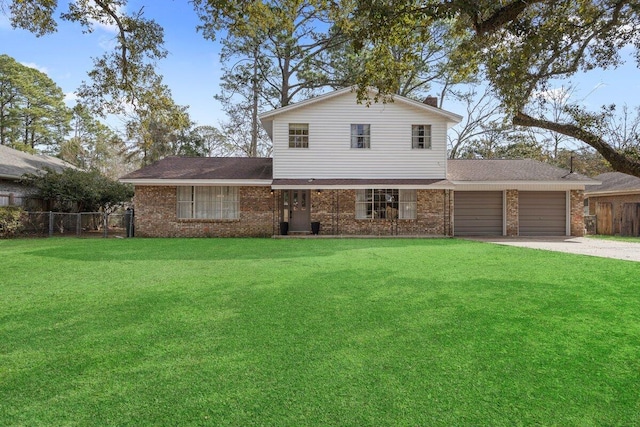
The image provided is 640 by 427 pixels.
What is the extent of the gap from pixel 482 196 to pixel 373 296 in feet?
45.3

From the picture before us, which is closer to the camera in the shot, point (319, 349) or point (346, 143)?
point (319, 349)

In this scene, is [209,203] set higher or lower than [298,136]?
lower

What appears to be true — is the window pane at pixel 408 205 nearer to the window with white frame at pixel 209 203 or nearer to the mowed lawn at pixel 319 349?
the window with white frame at pixel 209 203

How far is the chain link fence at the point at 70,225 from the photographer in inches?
644

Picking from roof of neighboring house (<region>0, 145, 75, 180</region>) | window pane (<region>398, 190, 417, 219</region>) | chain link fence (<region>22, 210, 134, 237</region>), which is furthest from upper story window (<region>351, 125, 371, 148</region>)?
roof of neighboring house (<region>0, 145, 75, 180</region>)

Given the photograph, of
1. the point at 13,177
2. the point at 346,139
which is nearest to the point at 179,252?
the point at 346,139

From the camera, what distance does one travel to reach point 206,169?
57.4 feet

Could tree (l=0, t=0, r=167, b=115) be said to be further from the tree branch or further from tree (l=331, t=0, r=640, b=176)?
the tree branch

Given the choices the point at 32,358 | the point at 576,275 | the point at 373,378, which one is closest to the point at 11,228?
the point at 32,358

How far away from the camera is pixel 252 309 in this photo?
16.0 ft

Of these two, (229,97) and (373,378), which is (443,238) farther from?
(229,97)

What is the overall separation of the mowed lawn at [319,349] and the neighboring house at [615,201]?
16.0 meters

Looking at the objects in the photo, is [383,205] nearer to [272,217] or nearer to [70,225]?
[272,217]

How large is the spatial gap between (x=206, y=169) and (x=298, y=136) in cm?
453
